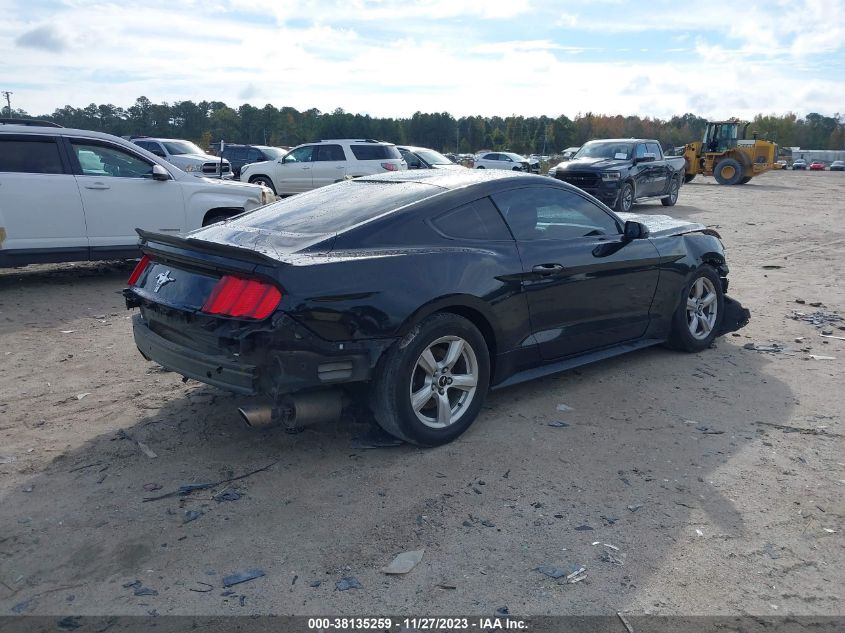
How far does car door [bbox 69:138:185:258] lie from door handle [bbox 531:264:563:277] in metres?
5.12

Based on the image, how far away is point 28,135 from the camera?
27.5ft

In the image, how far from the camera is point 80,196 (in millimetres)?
8547

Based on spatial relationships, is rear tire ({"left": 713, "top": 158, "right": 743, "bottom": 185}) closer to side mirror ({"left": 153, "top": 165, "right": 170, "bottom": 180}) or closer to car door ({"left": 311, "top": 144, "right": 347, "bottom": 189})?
car door ({"left": 311, "top": 144, "right": 347, "bottom": 189})

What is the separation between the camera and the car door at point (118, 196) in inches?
341

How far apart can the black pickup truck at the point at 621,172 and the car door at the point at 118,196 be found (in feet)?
35.4

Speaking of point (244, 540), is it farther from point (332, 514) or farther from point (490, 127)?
point (490, 127)

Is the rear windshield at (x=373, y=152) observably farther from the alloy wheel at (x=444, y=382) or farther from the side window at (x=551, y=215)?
the alloy wheel at (x=444, y=382)

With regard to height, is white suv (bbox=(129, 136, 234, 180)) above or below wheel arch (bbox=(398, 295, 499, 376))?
above

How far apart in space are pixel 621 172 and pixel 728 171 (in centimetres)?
1707

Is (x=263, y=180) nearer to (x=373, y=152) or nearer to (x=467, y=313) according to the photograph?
(x=373, y=152)

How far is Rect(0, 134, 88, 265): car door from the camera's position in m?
8.20

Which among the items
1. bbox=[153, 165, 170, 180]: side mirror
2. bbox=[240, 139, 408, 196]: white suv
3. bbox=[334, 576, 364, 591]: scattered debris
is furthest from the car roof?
bbox=[240, 139, 408, 196]: white suv

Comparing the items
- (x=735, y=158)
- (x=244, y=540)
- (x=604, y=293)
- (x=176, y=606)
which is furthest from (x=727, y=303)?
(x=735, y=158)


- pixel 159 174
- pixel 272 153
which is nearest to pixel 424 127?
pixel 272 153
